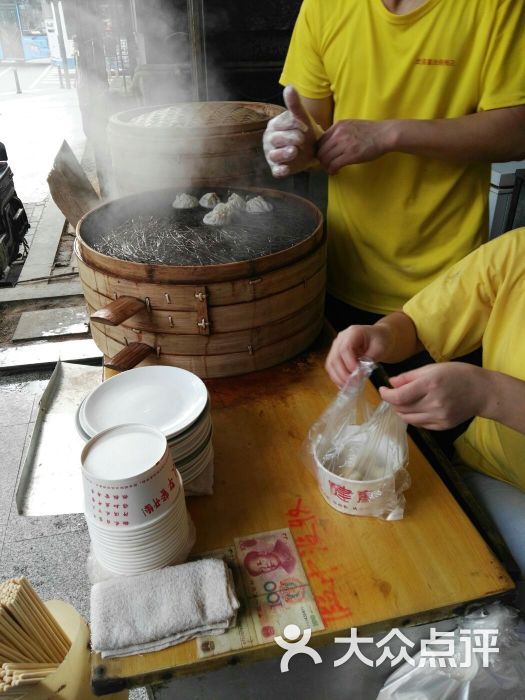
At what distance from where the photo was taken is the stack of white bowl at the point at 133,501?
1072mm

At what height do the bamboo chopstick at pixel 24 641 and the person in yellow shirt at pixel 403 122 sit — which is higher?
the person in yellow shirt at pixel 403 122

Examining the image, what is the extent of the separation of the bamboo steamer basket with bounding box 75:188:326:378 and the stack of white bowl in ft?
2.13

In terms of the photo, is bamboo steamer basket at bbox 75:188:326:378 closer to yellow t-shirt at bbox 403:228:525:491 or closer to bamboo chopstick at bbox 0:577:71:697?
yellow t-shirt at bbox 403:228:525:491

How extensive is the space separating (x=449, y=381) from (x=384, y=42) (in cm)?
138

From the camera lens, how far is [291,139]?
1.90 meters

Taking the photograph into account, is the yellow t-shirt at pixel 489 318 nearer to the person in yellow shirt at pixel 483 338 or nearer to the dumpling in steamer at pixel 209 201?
the person in yellow shirt at pixel 483 338

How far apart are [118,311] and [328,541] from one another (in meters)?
1.01

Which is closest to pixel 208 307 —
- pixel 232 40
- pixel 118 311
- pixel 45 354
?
pixel 118 311

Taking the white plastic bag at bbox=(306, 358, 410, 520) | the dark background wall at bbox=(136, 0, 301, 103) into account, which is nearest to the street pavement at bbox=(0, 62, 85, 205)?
the dark background wall at bbox=(136, 0, 301, 103)

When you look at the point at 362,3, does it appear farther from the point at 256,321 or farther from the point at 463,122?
the point at 256,321

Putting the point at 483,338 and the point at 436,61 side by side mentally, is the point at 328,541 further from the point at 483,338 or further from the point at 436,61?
the point at 436,61

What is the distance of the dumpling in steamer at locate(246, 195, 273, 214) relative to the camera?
7.80ft

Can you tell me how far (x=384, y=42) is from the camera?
1.90 metres

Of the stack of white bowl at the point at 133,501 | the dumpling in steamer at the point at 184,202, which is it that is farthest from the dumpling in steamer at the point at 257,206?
the stack of white bowl at the point at 133,501
